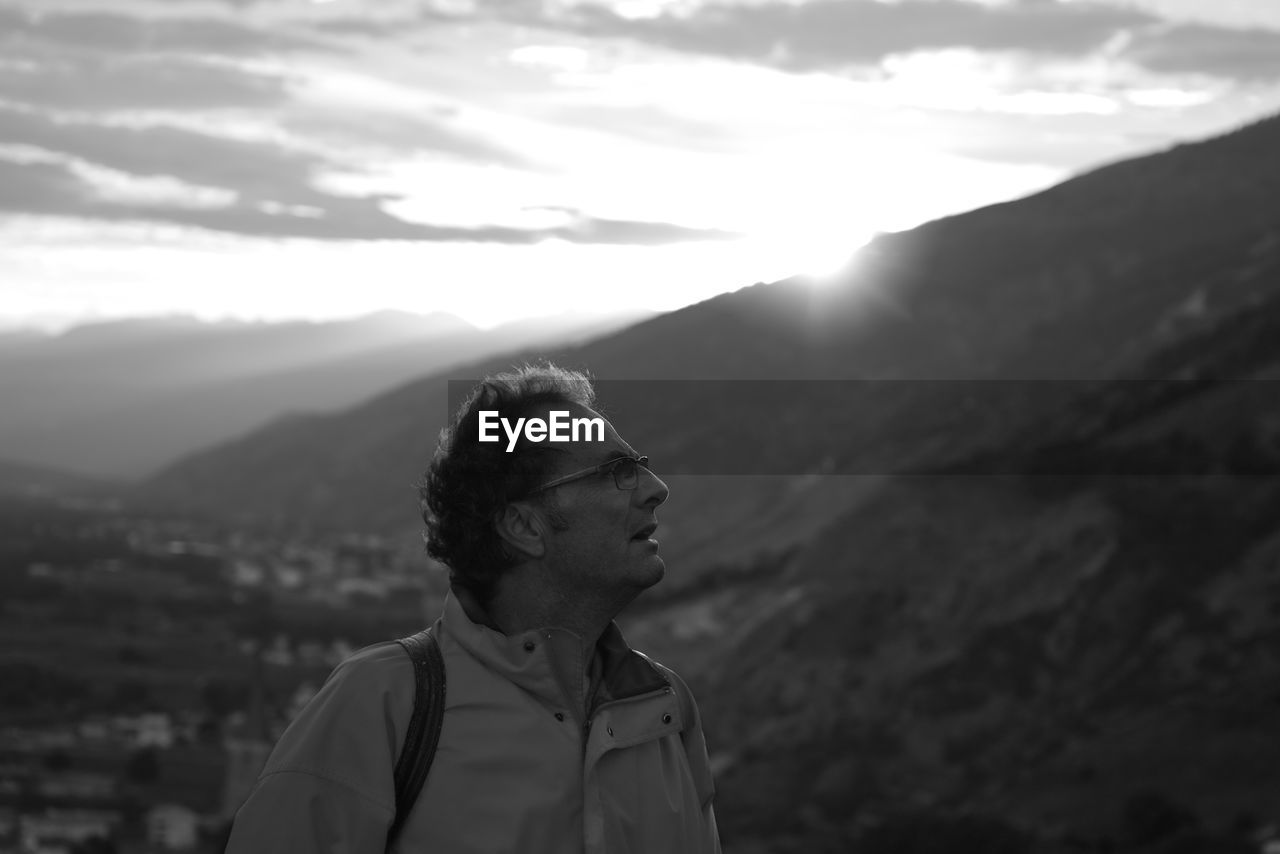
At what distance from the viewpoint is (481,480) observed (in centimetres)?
394

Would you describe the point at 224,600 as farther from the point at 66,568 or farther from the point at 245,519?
the point at 245,519

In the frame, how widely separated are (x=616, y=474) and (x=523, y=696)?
66 centimetres

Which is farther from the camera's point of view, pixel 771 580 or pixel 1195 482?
pixel 771 580

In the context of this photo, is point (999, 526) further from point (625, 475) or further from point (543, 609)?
point (543, 609)

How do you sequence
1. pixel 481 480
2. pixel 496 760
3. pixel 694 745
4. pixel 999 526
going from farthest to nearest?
pixel 999 526 → pixel 694 745 → pixel 481 480 → pixel 496 760

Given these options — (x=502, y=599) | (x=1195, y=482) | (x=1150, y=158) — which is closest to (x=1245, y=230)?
(x=1150, y=158)

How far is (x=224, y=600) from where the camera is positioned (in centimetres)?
10144

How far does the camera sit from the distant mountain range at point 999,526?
3316 cm

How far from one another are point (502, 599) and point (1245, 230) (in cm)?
7867

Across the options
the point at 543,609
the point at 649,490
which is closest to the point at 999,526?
the point at 649,490

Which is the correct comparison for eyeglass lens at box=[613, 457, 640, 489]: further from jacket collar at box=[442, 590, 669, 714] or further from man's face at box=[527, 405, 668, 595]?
jacket collar at box=[442, 590, 669, 714]

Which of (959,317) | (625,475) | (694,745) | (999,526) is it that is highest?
(959,317)
